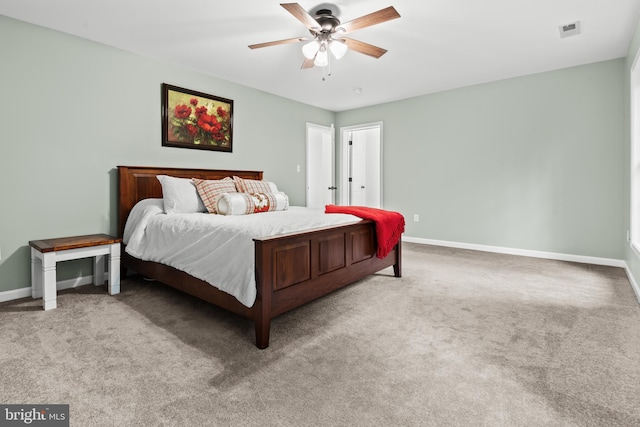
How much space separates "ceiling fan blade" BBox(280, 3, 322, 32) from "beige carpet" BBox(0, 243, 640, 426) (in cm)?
214

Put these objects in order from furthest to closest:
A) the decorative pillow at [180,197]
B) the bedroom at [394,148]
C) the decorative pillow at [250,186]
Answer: the decorative pillow at [250,186] < the decorative pillow at [180,197] < the bedroom at [394,148]

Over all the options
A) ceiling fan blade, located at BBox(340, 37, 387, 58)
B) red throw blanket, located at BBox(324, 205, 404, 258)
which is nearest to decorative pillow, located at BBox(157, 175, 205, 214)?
red throw blanket, located at BBox(324, 205, 404, 258)

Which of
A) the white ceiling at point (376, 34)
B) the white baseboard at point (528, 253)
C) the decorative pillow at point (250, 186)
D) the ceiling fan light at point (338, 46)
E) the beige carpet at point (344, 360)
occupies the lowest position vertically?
the beige carpet at point (344, 360)

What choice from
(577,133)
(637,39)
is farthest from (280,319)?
(577,133)

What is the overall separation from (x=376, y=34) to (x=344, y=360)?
2.83 meters

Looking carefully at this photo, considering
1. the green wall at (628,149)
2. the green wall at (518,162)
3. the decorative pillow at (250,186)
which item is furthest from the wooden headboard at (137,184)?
the green wall at (628,149)

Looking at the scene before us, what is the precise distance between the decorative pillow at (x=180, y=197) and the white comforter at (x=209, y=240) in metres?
0.11

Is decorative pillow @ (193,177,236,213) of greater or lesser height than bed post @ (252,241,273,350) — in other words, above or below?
above

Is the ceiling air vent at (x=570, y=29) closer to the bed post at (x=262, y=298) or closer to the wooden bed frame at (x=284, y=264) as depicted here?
the wooden bed frame at (x=284, y=264)

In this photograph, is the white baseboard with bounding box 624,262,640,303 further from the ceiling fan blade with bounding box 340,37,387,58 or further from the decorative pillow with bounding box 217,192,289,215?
the decorative pillow with bounding box 217,192,289,215

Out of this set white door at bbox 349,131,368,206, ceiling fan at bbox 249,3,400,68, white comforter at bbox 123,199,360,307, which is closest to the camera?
white comforter at bbox 123,199,360,307

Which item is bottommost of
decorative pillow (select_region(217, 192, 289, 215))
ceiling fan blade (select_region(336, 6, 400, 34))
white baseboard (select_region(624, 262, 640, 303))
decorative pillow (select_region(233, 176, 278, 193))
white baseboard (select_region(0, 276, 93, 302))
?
white baseboard (select_region(0, 276, 93, 302))

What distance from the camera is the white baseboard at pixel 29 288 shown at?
2.77 m

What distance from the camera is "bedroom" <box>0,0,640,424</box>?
285 cm
